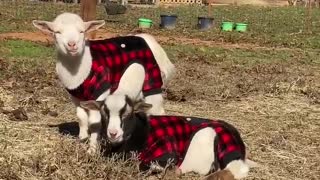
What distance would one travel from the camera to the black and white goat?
213 inches

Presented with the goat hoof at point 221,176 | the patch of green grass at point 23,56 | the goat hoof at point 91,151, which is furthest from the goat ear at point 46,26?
the patch of green grass at point 23,56

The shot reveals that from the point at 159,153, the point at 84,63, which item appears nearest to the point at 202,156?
the point at 159,153

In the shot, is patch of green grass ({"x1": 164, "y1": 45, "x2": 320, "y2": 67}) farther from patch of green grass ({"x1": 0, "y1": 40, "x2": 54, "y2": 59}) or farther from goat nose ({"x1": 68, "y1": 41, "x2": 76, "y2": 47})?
goat nose ({"x1": 68, "y1": 41, "x2": 76, "y2": 47})

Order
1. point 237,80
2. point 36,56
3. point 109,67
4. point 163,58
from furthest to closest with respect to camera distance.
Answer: point 36,56
point 237,80
point 163,58
point 109,67

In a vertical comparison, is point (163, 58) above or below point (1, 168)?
above

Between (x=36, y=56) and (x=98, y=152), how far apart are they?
773cm

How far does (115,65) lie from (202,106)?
2.87 metres

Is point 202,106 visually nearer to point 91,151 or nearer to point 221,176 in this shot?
point 91,151

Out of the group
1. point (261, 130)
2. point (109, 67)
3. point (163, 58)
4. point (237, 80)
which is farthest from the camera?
point (237, 80)

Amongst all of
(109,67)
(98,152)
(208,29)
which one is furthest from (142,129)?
(208,29)

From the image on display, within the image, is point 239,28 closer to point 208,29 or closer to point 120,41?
point 208,29

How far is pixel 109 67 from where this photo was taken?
6.33 m

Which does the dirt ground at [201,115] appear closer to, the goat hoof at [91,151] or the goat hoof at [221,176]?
the goat hoof at [91,151]

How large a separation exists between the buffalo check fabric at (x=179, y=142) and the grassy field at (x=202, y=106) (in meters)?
0.18
